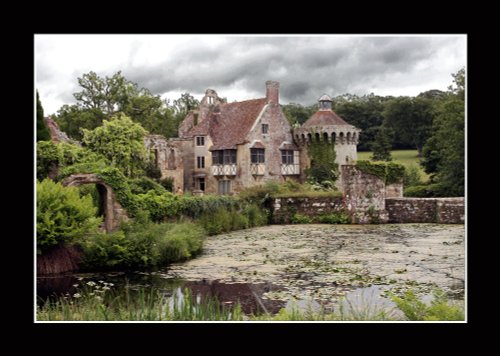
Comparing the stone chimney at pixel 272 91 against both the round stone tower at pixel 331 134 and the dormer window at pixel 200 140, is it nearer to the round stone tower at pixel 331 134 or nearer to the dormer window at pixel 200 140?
the round stone tower at pixel 331 134

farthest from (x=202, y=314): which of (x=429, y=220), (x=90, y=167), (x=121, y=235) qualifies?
(x=429, y=220)

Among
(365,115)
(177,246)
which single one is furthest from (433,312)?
(365,115)

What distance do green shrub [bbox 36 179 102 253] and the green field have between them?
107 ft

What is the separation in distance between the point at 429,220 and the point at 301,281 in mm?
15409

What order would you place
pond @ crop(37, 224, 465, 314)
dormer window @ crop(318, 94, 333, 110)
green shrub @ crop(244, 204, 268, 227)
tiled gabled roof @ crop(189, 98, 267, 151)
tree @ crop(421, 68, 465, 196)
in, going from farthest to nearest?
dormer window @ crop(318, 94, 333, 110), tiled gabled roof @ crop(189, 98, 267, 151), tree @ crop(421, 68, 465, 196), green shrub @ crop(244, 204, 268, 227), pond @ crop(37, 224, 465, 314)

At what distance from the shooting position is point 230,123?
40250 mm

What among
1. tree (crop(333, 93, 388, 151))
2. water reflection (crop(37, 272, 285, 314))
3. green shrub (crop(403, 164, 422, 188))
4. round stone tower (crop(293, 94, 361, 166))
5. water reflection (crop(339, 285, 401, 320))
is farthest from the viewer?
tree (crop(333, 93, 388, 151))

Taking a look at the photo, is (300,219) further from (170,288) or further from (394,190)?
(170,288)

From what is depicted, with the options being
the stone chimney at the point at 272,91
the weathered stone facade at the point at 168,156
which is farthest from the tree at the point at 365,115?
the weathered stone facade at the point at 168,156

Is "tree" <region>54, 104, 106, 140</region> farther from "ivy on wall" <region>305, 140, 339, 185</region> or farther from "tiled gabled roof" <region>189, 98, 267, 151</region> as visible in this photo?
"ivy on wall" <region>305, 140, 339, 185</region>

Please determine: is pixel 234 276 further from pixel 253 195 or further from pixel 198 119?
pixel 198 119

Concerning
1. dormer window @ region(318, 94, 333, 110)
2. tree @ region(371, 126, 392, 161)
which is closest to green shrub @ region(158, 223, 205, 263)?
dormer window @ region(318, 94, 333, 110)

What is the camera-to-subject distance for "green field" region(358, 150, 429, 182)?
42.7 meters

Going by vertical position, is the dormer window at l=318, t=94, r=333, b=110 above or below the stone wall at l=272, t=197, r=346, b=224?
above
